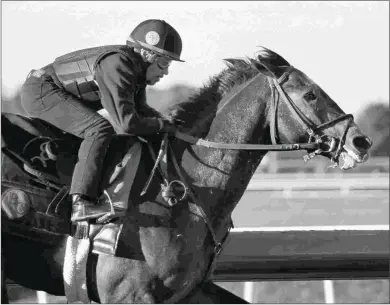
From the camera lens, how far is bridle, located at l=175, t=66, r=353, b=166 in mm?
5223

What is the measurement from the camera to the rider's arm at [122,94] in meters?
5.05

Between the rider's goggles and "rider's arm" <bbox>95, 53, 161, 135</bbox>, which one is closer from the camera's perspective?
"rider's arm" <bbox>95, 53, 161, 135</bbox>

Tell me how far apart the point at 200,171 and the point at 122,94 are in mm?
682

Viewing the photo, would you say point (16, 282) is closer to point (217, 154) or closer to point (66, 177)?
point (66, 177)

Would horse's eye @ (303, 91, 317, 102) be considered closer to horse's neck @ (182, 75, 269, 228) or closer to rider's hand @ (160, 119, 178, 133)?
horse's neck @ (182, 75, 269, 228)

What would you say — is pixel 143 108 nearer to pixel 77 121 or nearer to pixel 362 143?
pixel 77 121

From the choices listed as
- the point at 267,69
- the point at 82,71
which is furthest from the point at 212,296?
the point at 82,71

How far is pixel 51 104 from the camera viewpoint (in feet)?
17.5

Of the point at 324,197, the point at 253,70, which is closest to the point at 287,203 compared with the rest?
the point at 324,197

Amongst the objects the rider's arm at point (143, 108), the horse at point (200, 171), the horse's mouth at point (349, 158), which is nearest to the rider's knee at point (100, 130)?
the horse at point (200, 171)

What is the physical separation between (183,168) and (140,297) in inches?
31.7

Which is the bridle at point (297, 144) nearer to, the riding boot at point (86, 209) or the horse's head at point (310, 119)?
the horse's head at point (310, 119)

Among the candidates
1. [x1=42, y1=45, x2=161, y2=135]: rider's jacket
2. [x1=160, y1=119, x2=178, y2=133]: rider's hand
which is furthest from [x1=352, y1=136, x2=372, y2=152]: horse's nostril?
[x1=42, y1=45, x2=161, y2=135]: rider's jacket

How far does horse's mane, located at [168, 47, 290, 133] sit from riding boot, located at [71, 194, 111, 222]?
733mm
